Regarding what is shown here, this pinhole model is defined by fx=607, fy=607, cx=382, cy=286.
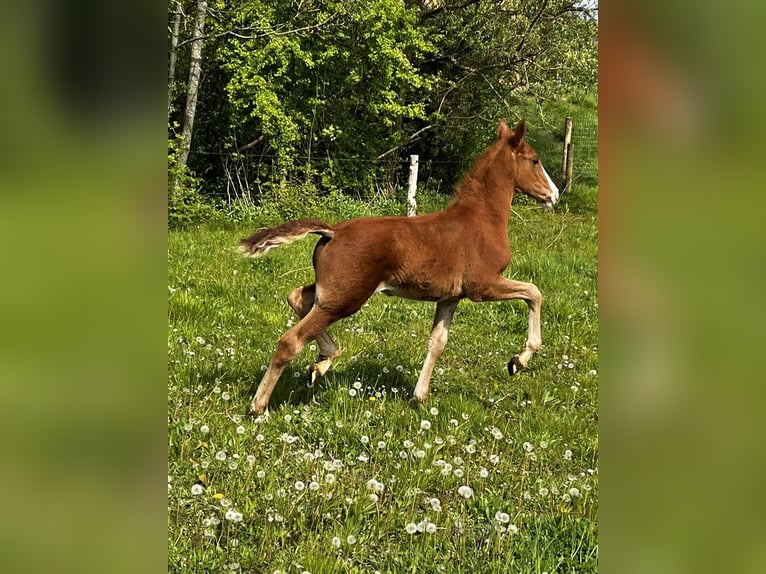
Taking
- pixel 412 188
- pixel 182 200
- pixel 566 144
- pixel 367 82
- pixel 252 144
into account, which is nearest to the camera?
pixel 182 200

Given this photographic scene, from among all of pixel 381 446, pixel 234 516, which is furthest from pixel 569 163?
pixel 234 516

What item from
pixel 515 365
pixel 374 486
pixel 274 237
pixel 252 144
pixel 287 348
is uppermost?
pixel 274 237

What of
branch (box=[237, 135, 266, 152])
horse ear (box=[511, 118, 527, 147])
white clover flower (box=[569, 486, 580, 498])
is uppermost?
horse ear (box=[511, 118, 527, 147])

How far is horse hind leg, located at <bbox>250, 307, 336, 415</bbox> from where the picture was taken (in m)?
4.27

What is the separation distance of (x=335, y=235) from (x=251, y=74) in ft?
39.4

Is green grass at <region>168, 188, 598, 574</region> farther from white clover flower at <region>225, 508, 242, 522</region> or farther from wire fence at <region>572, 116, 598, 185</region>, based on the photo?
wire fence at <region>572, 116, 598, 185</region>

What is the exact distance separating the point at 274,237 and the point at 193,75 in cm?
1102

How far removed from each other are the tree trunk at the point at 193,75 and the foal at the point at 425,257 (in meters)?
9.87

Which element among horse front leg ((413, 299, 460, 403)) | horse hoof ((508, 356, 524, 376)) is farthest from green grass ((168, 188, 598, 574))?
horse hoof ((508, 356, 524, 376))

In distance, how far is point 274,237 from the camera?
4.31m

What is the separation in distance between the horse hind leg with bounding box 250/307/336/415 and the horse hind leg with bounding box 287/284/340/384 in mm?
463

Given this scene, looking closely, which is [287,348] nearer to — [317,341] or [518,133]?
[317,341]
